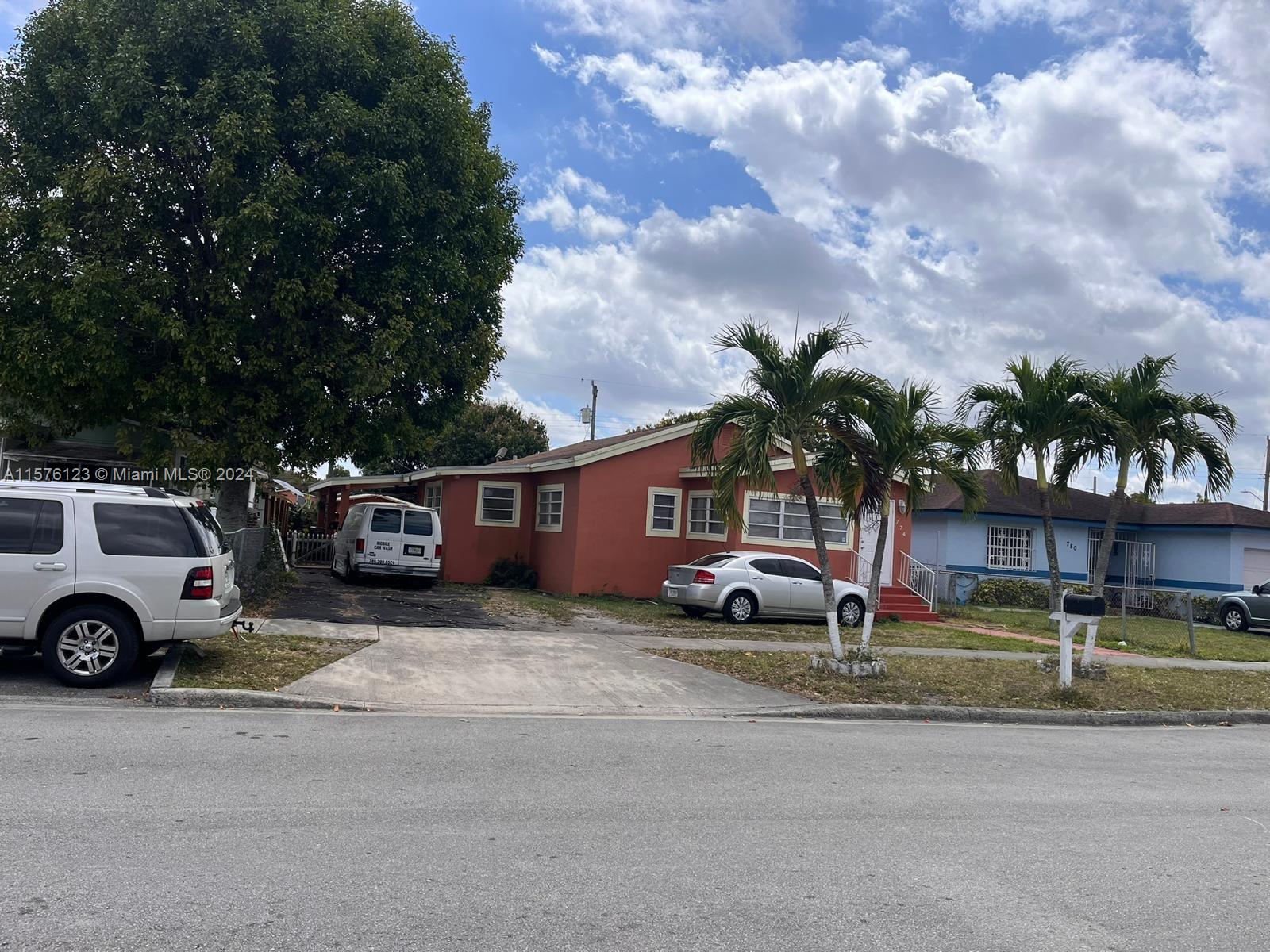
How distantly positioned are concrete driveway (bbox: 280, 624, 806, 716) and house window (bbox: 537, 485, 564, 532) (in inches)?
389

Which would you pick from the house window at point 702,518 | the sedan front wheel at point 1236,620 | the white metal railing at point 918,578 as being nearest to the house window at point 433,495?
the house window at point 702,518

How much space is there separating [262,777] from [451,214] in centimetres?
1205

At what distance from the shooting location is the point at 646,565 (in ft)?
77.0

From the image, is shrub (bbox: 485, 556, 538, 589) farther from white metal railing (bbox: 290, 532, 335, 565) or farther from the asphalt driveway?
white metal railing (bbox: 290, 532, 335, 565)

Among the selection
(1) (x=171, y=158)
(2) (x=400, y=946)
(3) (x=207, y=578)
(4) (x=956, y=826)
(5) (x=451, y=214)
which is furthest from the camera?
(5) (x=451, y=214)

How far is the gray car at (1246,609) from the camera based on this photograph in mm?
24969

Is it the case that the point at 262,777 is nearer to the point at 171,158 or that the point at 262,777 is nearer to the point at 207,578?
the point at 207,578

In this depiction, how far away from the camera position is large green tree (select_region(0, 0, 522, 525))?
15.0m

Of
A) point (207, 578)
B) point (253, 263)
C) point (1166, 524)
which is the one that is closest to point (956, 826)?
point (207, 578)

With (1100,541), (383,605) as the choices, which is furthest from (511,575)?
(1100,541)

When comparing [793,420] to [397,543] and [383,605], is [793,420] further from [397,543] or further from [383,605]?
[397,543]

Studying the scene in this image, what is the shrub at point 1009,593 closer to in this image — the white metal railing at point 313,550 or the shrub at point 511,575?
the shrub at point 511,575

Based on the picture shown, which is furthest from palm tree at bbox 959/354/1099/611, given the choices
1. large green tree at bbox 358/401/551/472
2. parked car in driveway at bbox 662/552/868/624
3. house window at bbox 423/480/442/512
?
large green tree at bbox 358/401/551/472

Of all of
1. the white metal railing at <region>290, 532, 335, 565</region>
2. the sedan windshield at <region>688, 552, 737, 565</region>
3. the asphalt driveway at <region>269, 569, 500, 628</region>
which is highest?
the sedan windshield at <region>688, 552, 737, 565</region>
